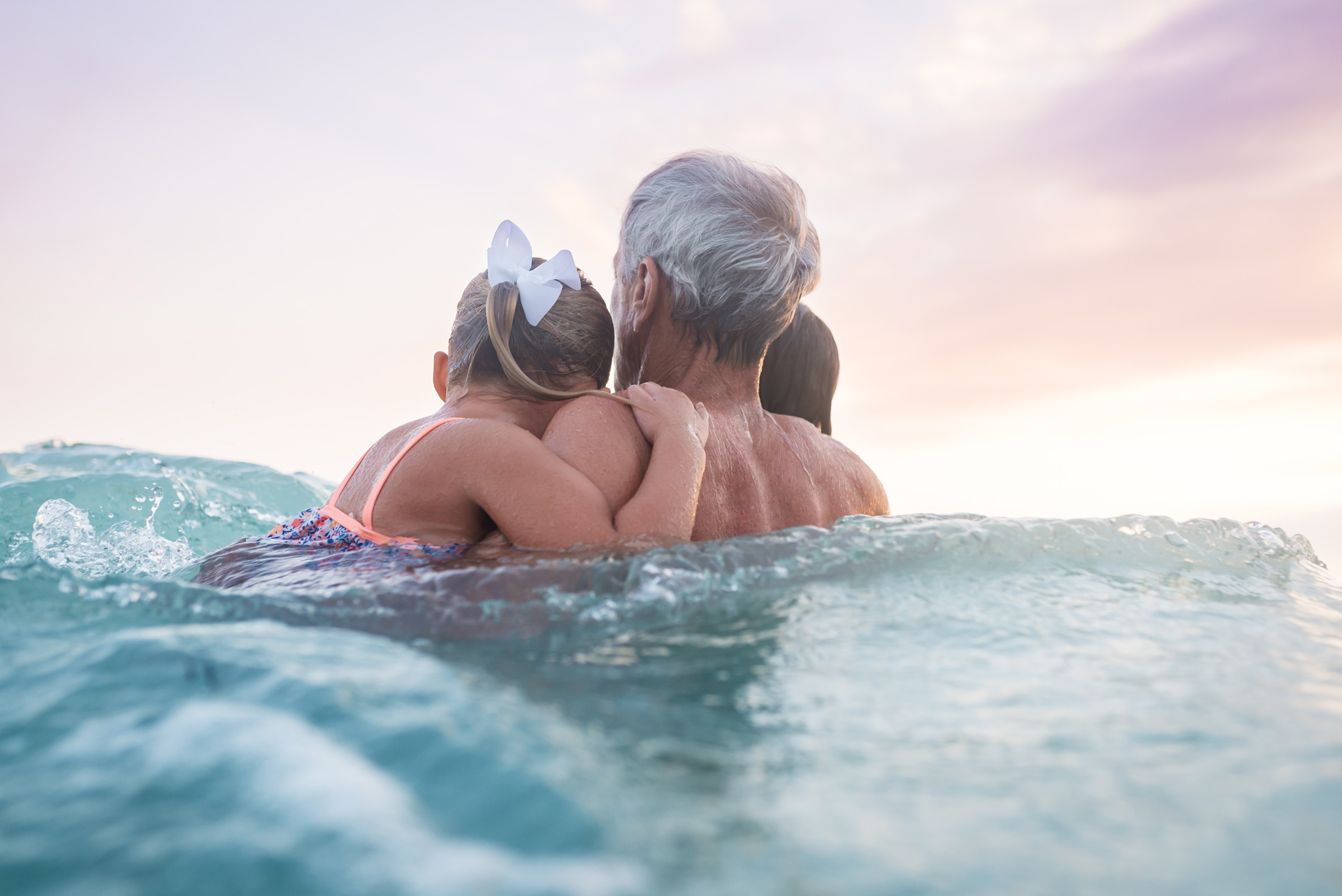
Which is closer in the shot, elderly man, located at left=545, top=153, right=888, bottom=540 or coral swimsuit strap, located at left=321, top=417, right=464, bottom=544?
coral swimsuit strap, located at left=321, top=417, right=464, bottom=544

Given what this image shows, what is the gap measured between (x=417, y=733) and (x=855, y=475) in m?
2.72

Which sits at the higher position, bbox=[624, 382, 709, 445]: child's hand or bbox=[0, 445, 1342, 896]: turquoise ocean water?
bbox=[624, 382, 709, 445]: child's hand

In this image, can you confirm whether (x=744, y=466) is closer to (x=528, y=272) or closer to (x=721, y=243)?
(x=721, y=243)

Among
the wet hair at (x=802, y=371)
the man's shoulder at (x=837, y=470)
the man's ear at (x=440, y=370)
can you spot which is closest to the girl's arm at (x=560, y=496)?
the man's shoulder at (x=837, y=470)

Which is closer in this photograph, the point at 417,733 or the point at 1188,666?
the point at 417,733

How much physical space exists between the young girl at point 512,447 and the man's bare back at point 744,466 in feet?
0.26

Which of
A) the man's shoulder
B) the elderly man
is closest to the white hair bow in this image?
the elderly man

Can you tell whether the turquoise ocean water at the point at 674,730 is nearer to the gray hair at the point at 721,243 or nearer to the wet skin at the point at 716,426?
the wet skin at the point at 716,426

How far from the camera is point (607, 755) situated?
3.84 ft

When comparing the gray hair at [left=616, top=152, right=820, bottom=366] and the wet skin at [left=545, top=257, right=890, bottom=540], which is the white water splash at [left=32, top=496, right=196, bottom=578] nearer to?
the wet skin at [left=545, top=257, right=890, bottom=540]

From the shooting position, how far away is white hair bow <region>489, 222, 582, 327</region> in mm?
3064

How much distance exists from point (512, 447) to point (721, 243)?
1.07 metres

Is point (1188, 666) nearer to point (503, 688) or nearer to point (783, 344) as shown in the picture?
point (503, 688)

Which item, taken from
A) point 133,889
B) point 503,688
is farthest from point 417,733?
point 133,889
